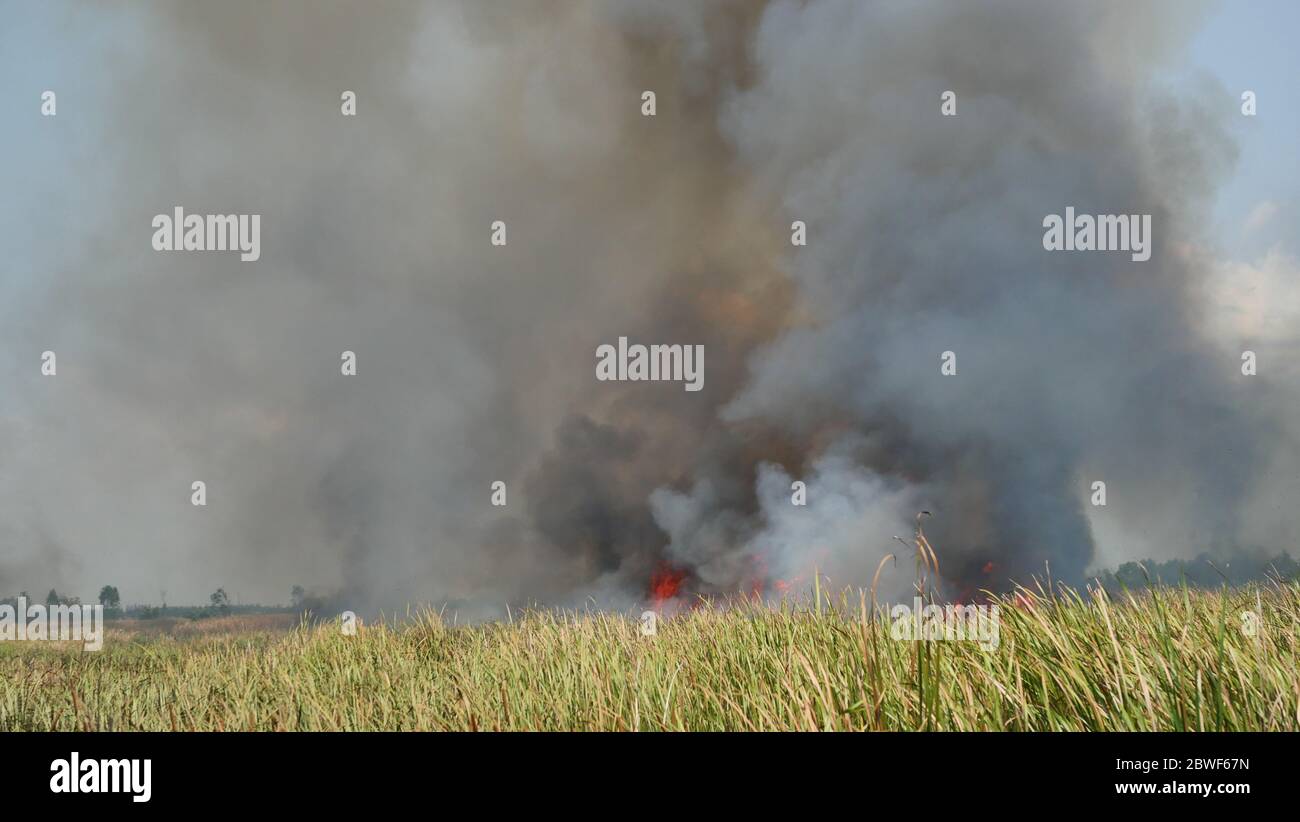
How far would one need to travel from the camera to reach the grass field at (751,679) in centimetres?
488

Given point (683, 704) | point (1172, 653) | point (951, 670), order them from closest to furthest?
point (1172, 653)
point (951, 670)
point (683, 704)

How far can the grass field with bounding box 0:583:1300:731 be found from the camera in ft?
16.0

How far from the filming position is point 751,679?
6.26 metres

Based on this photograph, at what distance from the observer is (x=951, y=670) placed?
5.47 m
